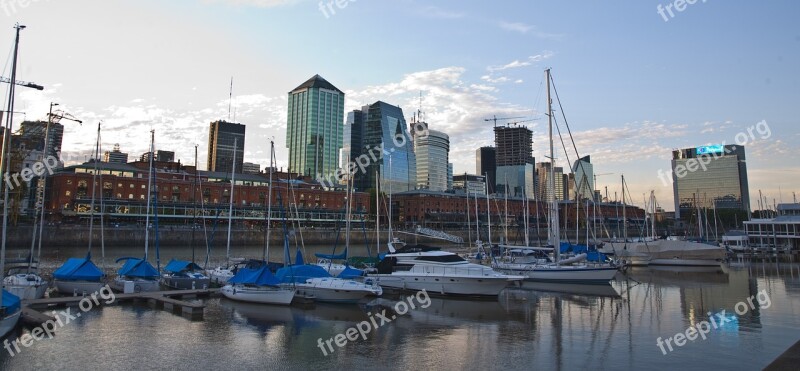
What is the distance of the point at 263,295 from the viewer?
2967cm

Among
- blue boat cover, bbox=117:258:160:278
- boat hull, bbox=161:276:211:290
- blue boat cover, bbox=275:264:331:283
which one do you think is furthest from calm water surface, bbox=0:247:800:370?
blue boat cover, bbox=117:258:160:278

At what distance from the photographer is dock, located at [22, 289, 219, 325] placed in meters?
22.6

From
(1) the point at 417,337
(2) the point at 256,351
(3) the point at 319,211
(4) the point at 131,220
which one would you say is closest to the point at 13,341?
(2) the point at 256,351

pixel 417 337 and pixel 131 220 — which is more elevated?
pixel 131 220

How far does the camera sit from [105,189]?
4628 inches

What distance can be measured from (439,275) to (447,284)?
87 centimetres

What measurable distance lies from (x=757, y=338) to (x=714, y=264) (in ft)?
138

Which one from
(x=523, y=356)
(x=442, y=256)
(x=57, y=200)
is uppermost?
(x=57, y=200)

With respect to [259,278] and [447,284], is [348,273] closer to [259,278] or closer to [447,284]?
[259,278]

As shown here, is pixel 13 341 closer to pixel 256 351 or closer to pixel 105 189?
pixel 256 351

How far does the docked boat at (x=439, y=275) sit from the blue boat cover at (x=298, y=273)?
19.2 ft

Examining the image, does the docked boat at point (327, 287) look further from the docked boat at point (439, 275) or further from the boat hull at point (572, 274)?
the boat hull at point (572, 274)

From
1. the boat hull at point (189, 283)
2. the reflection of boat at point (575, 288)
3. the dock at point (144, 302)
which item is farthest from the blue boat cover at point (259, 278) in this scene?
Answer: the reflection of boat at point (575, 288)

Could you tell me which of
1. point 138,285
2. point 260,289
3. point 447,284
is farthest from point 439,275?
point 138,285
